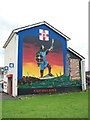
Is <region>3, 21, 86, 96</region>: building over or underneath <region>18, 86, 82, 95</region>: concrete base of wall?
over

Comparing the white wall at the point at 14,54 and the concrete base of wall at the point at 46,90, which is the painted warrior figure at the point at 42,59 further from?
the white wall at the point at 14,54

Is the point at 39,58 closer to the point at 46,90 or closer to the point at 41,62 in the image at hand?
the point at 41,62

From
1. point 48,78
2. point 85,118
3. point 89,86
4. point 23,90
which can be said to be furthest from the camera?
point 89,86

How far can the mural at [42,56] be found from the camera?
24.1m

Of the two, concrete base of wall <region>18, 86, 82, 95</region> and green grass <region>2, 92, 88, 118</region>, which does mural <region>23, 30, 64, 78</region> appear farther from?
green grass <region>2, 92, 88, 118</region>

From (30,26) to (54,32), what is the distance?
3.38m

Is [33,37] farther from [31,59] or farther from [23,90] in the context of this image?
[23,90]

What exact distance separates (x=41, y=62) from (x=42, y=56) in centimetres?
72

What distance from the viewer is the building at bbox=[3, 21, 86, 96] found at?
77.8 feet

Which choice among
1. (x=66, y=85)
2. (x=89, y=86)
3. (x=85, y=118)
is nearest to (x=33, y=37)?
(x=66, y=85)

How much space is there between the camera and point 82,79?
1119 inches

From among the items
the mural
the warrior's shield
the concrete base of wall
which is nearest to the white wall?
the concrete base of wall

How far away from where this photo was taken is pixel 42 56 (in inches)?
987

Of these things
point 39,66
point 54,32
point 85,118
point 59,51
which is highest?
point 54,32
